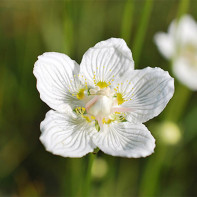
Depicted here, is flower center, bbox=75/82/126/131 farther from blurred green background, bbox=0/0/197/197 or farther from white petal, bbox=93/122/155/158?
blurred green background, bbox=0/0/197/197

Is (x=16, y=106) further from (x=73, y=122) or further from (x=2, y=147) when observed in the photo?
(x=73, y=122)

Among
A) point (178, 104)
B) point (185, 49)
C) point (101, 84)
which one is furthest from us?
point (185, 49)

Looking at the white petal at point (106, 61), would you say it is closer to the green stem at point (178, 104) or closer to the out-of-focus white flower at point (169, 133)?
the out-of-focus white flower at point (169, 133)

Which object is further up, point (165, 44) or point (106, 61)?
point (106, 61)

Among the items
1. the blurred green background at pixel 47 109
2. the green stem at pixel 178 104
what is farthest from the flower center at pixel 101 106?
the green stem at pixel 178 104

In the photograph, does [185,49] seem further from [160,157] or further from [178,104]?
[160,157]

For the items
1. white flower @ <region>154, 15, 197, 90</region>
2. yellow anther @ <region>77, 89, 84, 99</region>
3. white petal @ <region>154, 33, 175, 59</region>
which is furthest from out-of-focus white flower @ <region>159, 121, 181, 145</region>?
yellow anther @ <region>77, 89, 84, 99</region>

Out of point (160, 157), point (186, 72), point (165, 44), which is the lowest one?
point (160, 157)

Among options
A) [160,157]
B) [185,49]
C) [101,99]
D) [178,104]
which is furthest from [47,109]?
[185,49]
